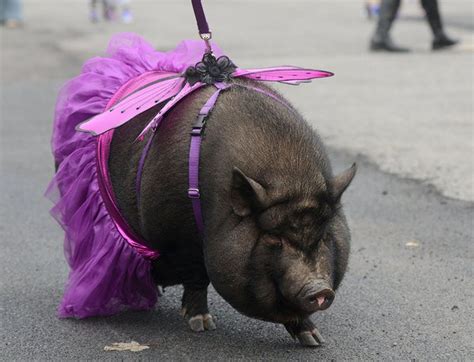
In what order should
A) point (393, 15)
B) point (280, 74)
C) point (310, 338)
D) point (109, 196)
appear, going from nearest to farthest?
point (310, 338) → point (280, 74) → point (109, 196) → point (393, 15)

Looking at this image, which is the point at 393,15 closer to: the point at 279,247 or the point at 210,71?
the point at 210,71

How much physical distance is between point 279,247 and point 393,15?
914cm

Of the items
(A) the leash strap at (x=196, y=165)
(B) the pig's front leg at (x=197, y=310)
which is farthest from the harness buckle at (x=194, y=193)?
(B) the pig's front leg at (x=197, y=310)

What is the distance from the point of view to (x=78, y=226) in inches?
171

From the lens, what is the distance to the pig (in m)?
3.28

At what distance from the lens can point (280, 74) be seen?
403cm

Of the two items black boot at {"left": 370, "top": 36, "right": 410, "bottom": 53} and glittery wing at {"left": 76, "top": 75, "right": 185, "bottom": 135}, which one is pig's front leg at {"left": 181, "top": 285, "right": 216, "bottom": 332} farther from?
black boot at {"left": 370, "top": 36, "right": 410, "bottom": 53}

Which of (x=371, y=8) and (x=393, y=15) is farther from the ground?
(x=393, y=15)

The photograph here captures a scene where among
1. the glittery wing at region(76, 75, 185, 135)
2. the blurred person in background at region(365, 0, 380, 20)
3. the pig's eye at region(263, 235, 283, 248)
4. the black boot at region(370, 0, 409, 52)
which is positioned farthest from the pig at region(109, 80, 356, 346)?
the blurred person in background at region(365, 0, 380, 20)

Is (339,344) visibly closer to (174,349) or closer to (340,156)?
(174,349)

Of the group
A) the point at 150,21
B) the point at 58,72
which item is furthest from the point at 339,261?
the point at 150,21

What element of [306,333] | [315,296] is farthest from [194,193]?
[306,333]

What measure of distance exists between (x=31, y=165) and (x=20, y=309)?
3094mm

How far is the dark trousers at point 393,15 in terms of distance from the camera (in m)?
11.9
